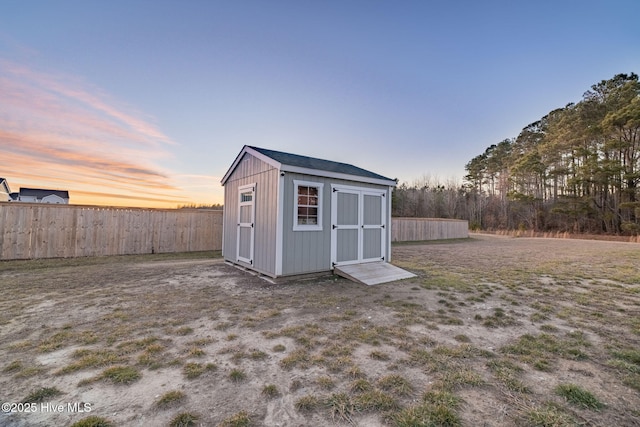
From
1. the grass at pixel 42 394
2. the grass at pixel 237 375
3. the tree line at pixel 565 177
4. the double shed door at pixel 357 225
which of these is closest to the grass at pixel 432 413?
the grass at pixel 237 375

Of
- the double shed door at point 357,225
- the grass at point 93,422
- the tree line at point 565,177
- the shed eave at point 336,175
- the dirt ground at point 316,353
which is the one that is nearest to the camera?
the grass at point 93,422

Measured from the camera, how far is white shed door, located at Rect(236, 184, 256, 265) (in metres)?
6.46

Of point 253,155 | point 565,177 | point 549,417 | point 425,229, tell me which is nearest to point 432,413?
point 549,417

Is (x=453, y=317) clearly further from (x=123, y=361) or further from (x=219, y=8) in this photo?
(x=219, y=8)

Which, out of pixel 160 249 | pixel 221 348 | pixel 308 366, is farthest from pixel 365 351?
pixel 160 249

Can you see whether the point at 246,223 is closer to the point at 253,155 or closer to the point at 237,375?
the point at 253,155

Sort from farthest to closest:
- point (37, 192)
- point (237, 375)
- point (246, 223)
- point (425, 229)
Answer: point (37, 192), point (425, 229), point (246, 223), point (237, 375)

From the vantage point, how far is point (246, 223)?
6738 millimetres

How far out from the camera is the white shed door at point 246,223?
6464 millimetres

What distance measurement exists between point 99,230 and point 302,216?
7331 mm

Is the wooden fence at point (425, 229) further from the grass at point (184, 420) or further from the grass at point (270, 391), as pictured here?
the grass at point (184, 420)

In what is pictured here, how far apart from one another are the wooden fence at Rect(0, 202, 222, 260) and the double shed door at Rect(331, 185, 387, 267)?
247 inches

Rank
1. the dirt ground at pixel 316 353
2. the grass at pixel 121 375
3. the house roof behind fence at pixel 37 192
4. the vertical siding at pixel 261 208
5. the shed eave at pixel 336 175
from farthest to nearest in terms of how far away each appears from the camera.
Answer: the house roof behind fence at pixel 37 192
the vertical siding at pixel 261 208
the shed eave at pixel 336 175
the grass at pixel 121 375
the dirt ground at pixel 316 353

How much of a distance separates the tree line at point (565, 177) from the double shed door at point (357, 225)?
20.3m
